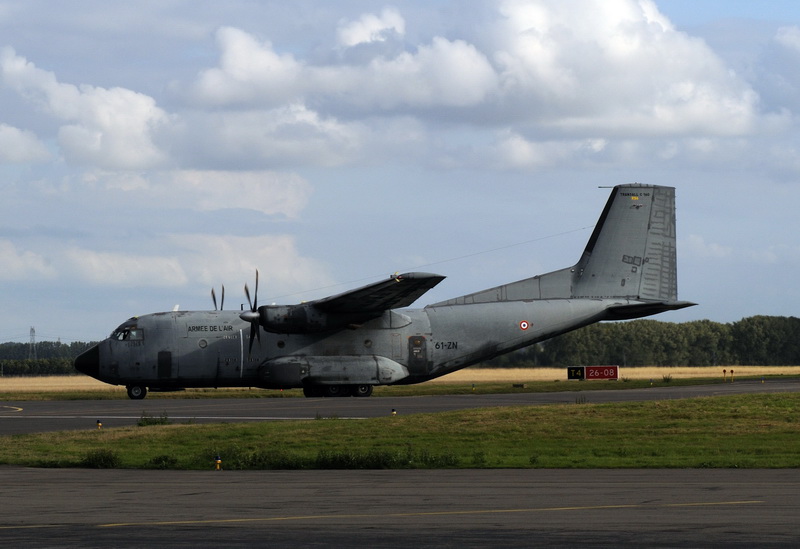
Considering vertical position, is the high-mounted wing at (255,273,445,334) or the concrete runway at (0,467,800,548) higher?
the high-mounted wing at (255,273,445,334)

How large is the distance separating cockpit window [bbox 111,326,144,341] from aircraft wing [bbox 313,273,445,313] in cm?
830

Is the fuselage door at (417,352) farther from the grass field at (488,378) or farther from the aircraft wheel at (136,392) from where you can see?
the grass field at (488,378)

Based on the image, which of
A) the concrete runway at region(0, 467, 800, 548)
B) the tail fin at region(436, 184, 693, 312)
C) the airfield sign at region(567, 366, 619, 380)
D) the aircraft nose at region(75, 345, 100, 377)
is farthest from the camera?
the airfield sign at region(567, 366, 619, 380)

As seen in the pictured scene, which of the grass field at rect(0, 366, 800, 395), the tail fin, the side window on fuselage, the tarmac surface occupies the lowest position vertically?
the tarmac surface

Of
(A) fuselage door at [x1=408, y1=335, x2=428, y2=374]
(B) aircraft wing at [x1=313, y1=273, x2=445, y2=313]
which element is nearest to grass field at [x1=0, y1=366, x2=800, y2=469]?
(B) aircraft wing at [x1=313, y1=273, x2=445, y2=313]

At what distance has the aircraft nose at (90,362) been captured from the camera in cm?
4722

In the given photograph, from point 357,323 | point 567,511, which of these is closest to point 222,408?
point 357,323

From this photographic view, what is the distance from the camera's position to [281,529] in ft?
44.2

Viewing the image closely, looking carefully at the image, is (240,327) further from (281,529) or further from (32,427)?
(281,529)

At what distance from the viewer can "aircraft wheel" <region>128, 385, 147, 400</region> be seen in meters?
47.9

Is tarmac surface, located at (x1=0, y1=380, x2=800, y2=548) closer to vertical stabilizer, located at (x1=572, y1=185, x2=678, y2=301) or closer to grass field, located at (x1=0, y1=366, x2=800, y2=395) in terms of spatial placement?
vertical stabilizer, located at (x1=572, y1=185, x2=678, y2=301)

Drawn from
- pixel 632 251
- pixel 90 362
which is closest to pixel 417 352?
pixel 632 251

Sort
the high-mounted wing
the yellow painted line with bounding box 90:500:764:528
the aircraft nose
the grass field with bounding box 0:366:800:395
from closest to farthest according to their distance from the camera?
the yellow painted line with bounding box 90:500:764:528 → the high-mounted wing → the aircraft nose → the grass field with bounding box 0:366:800:395

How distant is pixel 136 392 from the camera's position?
4819 centimetres
